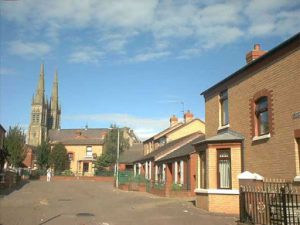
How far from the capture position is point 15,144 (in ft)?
165

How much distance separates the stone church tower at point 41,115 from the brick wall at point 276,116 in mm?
123312

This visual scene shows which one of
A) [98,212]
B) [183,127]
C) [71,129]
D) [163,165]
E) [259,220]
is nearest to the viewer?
[259,220]

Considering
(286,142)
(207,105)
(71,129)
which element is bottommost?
(286,142)

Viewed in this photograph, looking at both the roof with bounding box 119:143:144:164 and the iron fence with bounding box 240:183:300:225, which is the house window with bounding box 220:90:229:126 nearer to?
the iron fence with bounding box 240:183:300:225

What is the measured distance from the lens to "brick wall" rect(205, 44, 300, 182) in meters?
15.9

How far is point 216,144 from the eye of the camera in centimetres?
2034

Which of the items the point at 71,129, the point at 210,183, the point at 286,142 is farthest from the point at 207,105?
the point at 71,129

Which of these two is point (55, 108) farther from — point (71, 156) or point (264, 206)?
point (264, 206)

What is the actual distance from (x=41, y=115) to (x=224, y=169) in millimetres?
133942

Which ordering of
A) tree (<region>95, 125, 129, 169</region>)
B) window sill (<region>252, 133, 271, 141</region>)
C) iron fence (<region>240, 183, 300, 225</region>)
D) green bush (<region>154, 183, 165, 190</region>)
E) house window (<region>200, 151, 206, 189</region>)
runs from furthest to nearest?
tree (<region>95, 125, 129, 169</region>), green bush (<region>154, 183, 165, 190</region>), house window (<region>200, 151, 206, 189</region>), window sill (<region>252, 133, 271, 141</region>), iron fence (<region>240, 183, 300, 225</region>)

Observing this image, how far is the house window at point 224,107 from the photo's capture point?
22469 mm

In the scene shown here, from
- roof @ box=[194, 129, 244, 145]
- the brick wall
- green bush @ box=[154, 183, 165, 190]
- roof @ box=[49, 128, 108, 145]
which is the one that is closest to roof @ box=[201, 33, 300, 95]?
the brick wall

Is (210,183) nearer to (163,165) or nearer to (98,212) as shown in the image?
(98,212)

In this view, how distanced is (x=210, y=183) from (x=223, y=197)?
99cm
